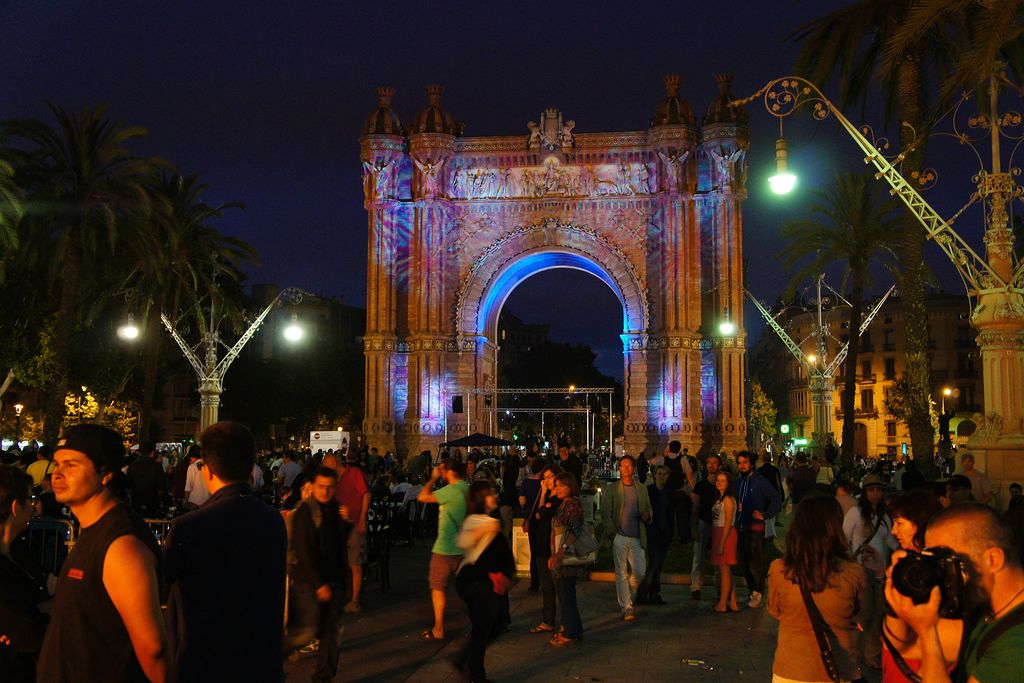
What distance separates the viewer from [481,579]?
834 centimetres

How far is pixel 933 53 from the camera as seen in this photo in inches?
837

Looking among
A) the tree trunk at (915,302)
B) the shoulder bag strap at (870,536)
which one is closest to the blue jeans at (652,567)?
the shoulder bag strap at (870,536)

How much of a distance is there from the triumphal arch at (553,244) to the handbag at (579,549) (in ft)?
97.5

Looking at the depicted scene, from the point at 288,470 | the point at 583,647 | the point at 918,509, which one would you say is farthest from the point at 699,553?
the point at 288,470

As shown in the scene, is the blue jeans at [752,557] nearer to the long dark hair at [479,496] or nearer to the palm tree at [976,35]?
the long dark hair at [479,496]

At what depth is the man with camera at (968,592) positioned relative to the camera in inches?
114

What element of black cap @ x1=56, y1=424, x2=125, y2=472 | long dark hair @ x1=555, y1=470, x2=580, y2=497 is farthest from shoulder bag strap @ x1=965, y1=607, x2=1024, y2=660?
long dark hair @ x1=555, y1=470, x2=580, y2=497

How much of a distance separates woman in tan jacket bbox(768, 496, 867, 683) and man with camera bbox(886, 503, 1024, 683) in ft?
6.30

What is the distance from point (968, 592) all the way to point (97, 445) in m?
3.29

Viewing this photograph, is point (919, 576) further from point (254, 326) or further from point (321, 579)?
point (254, 326)

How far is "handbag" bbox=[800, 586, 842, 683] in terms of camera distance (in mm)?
5180

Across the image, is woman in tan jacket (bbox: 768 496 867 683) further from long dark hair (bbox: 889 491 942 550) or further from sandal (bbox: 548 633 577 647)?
sandal (bbox: 548 633 577 647)

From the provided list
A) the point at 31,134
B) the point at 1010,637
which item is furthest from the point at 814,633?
the point at 31,134

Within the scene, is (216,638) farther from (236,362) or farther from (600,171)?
(236,362)
